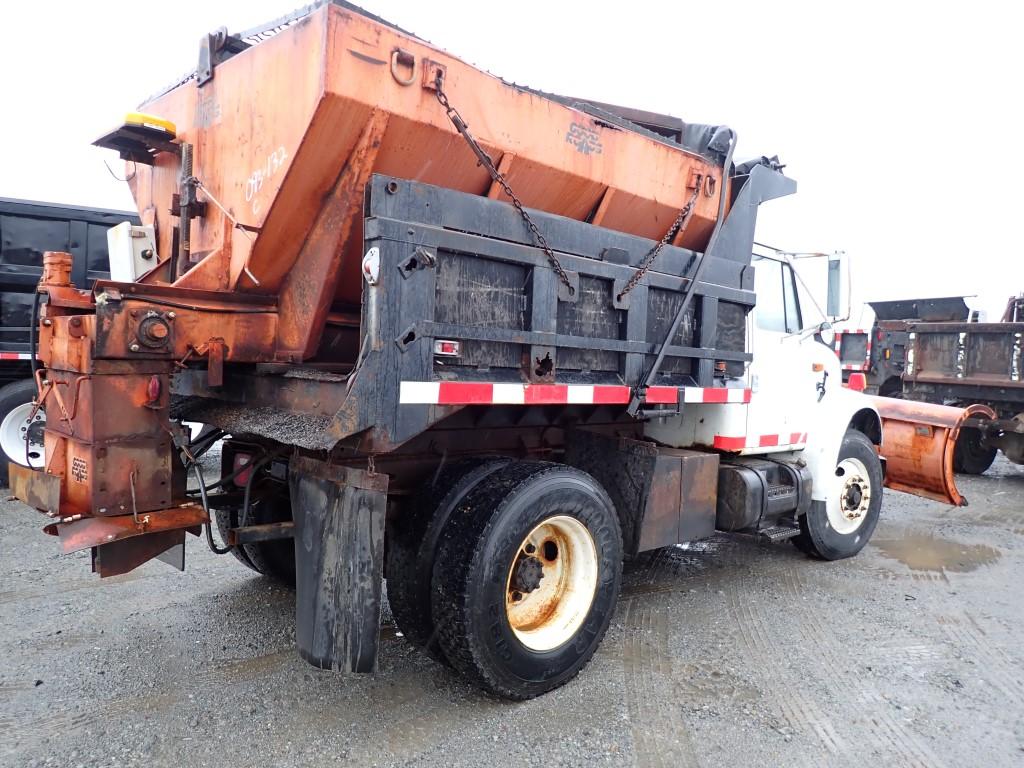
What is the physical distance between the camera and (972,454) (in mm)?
10156

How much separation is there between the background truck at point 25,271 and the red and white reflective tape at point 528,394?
6.02 metres

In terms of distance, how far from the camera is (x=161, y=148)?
3.96 m

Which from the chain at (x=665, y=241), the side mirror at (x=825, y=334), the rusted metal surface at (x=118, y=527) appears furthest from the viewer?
the side mirror at (x=825, y=334)

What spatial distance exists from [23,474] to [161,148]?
6.29 ft

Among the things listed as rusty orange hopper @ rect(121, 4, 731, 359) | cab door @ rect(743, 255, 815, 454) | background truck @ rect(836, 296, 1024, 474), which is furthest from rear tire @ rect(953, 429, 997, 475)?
rusty orange hopper @ rect(121, 4, 731, 359)

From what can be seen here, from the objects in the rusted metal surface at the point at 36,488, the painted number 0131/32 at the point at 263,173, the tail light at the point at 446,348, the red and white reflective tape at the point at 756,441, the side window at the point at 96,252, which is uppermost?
the side window at the point at 96,252

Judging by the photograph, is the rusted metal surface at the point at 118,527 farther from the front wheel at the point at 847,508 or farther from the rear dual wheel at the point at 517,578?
the front wheel at the point at 847,508

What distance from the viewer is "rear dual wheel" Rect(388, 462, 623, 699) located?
3158 mm

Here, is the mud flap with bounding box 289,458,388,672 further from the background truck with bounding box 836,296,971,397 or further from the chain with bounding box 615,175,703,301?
the background truck with bounding box 836,296,971,397

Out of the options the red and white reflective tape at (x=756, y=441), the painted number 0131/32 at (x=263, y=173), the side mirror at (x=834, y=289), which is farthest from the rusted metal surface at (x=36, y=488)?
the side mirror at (x=834, y=289)

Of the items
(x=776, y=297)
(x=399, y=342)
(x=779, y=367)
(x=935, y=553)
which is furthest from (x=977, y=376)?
(x=399, y=342)

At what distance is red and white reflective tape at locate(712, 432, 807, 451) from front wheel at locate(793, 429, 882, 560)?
0.52 metres

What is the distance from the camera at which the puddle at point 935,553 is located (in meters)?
5.80

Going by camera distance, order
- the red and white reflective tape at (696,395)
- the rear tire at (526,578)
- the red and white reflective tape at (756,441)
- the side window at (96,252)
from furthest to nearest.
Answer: the side window at (96,252)
the red and white reflective tape at (756,441)
the red and white reflective tape at (696,395)
the rear tire at (526,578)
